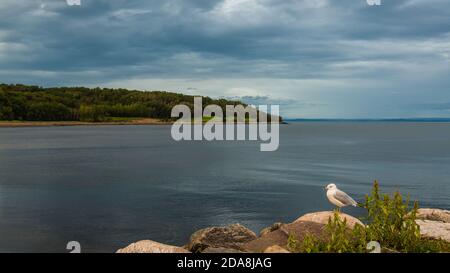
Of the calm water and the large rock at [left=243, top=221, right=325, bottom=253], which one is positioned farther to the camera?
the calm water

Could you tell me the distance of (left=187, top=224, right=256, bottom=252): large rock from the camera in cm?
1825

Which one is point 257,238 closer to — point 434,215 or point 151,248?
point 151,248

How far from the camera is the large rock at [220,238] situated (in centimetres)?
1825

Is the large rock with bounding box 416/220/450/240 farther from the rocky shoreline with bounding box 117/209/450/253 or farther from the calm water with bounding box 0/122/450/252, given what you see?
the calm water with bounding box 0/122/450/252

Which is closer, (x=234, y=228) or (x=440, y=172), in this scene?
(x=234, y=228)

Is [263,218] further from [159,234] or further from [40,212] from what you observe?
[40,212]

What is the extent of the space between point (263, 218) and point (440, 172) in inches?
1578

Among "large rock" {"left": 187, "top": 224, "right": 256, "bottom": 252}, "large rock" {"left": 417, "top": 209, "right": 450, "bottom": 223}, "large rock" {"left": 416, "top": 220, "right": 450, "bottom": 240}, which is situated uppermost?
"large rock" {"left": 416, "top": 220, "right": 450, "bottom": 240}

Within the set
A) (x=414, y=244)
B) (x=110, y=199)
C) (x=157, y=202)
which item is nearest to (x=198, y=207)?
(x=157, y=202)

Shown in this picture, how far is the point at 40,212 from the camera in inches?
1380

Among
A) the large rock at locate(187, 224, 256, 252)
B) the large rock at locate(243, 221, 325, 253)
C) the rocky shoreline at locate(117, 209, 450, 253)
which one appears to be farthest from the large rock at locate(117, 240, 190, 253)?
the large rock at locate(187, 224, 256, 252)

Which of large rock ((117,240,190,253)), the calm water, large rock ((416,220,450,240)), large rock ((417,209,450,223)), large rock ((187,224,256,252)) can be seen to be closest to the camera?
large rock ((117,240,190,253))

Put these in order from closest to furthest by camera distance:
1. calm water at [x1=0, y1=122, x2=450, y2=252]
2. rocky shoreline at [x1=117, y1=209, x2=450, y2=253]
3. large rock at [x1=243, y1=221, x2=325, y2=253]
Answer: rocky shoreline at [x1=117, y1=209, x2=450, y2=253]
large rock at [x1=243, y1=221, x2=325, y2=253]
calm water at [x1=0, y1=122, x2=450, y2=252]

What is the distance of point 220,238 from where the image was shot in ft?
61.8
